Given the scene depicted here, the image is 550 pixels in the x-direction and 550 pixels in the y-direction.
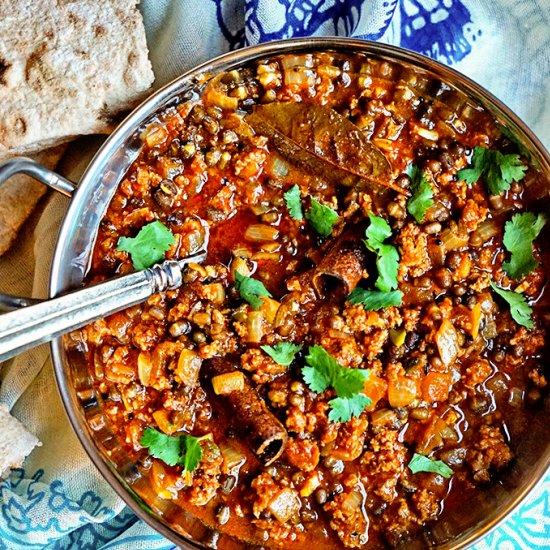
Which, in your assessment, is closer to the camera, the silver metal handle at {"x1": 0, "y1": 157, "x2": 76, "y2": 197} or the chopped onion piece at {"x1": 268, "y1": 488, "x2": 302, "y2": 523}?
the silver metal handle at {"x1": 0, "y1": 157, "x2": 76, "y2": 197}

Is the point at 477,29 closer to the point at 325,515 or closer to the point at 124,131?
the point at 124,131

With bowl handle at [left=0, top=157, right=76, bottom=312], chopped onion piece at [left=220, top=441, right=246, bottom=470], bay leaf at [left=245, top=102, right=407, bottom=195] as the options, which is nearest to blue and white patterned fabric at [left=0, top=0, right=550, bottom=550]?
bay leaf at [left=245, top=102, right=407, bottom=195]

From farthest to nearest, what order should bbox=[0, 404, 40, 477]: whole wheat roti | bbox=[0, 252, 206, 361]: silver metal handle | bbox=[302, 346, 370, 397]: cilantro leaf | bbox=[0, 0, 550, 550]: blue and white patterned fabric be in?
bbox=[0, 0, 550, 550]: blue and white patterned fabric
bbox=[0, 404, 40, 477]: whole wheat roti
bbox=[302, 346, 370, 397]: cilantro leaf
bbox=[0, 252, 206, 361]: silver metal handle

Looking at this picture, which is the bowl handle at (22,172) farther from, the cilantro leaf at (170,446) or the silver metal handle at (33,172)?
the cilantro leaf at (170,446)

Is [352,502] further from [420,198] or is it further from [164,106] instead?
[164,106]

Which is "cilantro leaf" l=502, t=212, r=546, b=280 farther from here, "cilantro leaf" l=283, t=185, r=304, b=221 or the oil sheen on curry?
"cilantro leaf" l=283, t=185, r=304, b=221

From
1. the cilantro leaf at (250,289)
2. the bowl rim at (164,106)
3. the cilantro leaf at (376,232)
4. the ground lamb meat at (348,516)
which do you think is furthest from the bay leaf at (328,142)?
the ground lamb meat at (348,516)

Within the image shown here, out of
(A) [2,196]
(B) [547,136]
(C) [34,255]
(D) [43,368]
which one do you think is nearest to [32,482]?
(D) [43,368]
